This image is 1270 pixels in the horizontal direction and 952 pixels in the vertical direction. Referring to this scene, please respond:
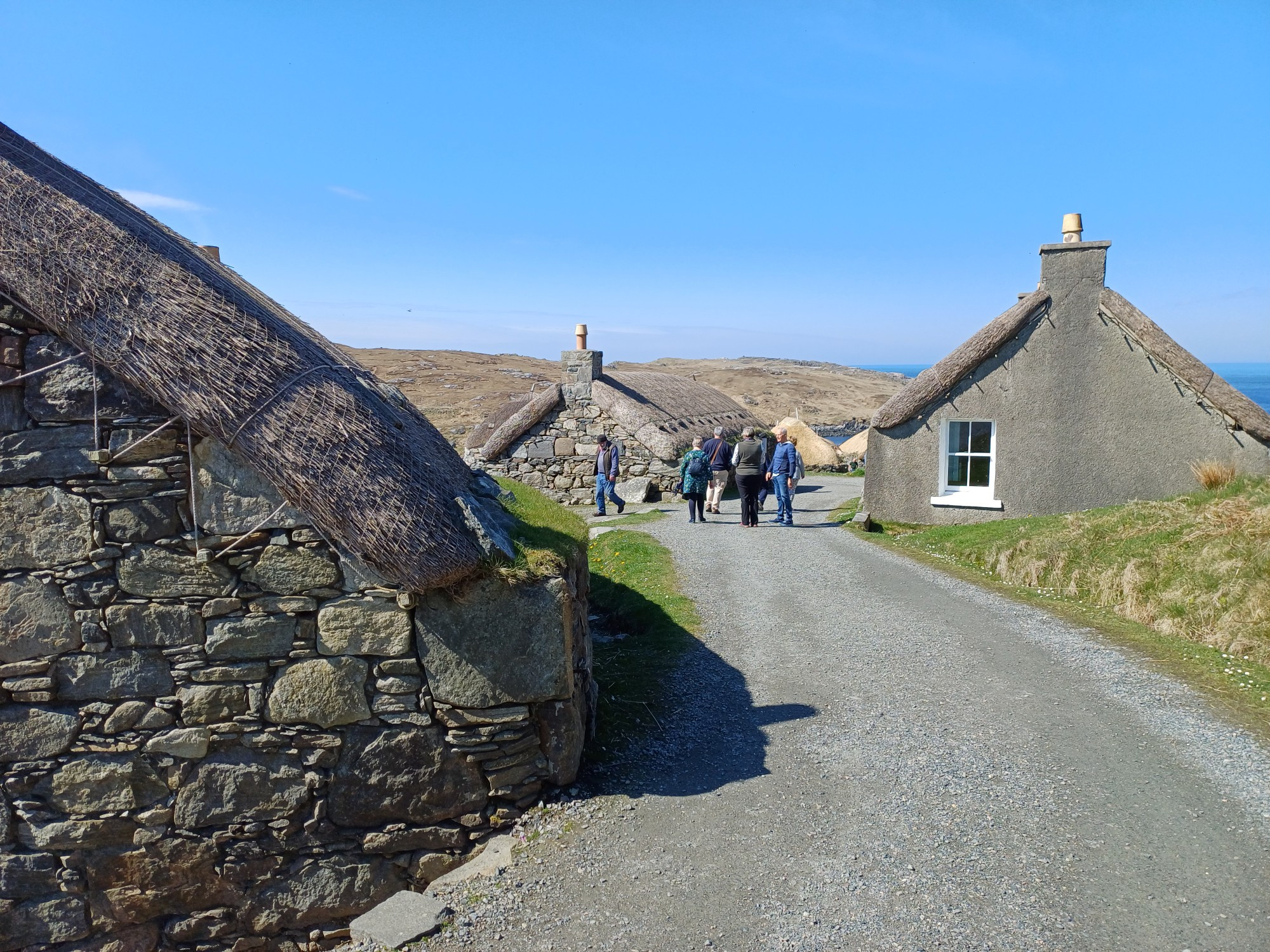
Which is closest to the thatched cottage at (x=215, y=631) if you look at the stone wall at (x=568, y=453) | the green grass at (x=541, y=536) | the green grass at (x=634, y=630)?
the green grass at (x=541, y=536)

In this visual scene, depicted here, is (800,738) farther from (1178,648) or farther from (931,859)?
(1178,648)

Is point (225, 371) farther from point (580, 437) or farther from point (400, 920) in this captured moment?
point (580, 437)

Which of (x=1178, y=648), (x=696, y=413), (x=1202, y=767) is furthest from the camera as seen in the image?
(x=696, y=413)

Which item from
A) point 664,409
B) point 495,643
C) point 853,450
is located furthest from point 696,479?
point 853,450

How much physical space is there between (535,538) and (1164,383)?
12.0m

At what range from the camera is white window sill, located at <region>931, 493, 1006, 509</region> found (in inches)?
600

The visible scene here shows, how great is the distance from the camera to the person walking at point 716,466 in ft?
56.3

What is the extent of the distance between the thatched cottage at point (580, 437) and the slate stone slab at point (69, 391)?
15.0 meters

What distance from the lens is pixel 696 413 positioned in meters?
23.8

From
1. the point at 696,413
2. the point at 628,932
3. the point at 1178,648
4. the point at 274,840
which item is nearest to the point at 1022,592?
the point at 1178,648

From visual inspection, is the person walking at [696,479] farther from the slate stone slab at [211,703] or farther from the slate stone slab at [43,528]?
the slate stone slab at [43,528]

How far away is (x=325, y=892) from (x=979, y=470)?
13.2 m

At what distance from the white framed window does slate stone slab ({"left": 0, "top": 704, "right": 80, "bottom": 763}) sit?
44.5ft

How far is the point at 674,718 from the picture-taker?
754 cm
